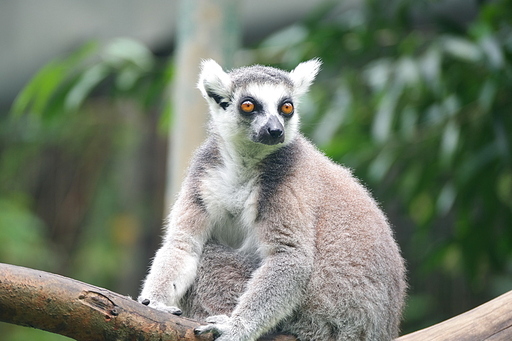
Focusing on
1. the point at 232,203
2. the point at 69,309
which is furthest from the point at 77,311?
the point at 232,203

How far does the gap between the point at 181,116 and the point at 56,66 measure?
2227 mm

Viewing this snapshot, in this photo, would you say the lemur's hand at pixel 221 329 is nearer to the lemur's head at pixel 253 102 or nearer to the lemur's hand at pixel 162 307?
the lemur's hand at pixel 162 307

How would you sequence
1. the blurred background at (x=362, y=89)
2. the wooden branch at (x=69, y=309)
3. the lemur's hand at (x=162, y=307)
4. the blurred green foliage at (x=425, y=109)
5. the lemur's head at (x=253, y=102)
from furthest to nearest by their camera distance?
1. the blurred green foliage at (x=425, y=109)
2. the blurred background at (x=362, y=89)
3. the lemur's head at (x=253, y=102)
4. the lemur's hand at (x=162, y=307)
5. the wooden branch at (x=69, y=309)

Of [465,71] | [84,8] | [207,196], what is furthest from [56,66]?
[465,71]

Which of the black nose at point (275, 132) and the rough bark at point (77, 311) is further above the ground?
the black nose at point (275, 132)

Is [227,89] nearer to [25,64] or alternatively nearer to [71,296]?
[71,296]

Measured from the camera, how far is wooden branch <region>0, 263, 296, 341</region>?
2775mm

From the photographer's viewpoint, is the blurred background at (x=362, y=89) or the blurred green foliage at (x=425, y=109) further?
the blurred green foliage at (x=425, y=109)

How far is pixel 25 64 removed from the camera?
10086mm

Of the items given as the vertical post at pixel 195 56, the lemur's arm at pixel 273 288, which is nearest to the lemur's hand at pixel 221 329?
the lemur's arm at pixel 273 288

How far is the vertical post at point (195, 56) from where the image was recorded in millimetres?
5637

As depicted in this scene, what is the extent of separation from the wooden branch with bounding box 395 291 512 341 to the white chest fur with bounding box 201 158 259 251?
4.12 ft

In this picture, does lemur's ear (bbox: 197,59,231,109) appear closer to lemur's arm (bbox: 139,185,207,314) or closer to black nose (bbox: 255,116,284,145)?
black nose (bbox: 255,116,284,145)

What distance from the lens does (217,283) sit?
3789 millimetres
